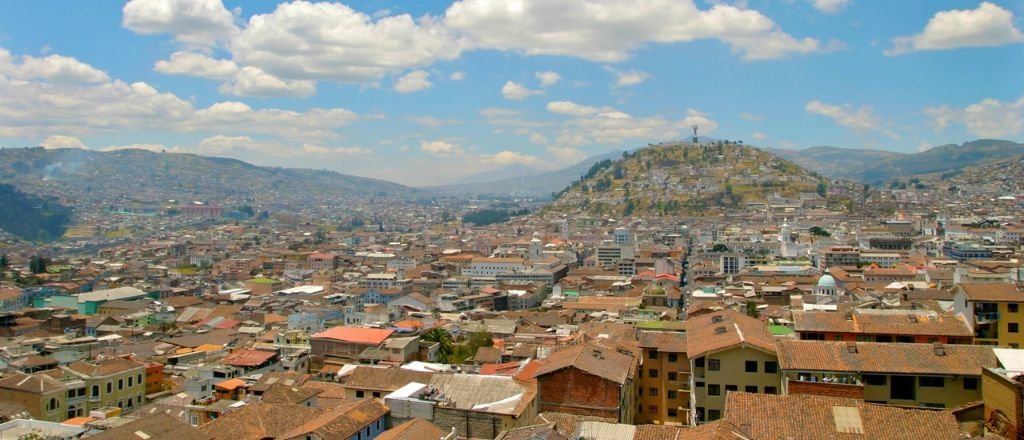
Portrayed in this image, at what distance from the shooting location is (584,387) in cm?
1669

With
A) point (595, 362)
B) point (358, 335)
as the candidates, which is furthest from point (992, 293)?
point (358, 335)

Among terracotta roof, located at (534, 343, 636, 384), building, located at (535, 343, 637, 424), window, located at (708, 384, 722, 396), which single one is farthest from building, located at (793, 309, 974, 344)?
building, located at (535, 343, 637, 424)

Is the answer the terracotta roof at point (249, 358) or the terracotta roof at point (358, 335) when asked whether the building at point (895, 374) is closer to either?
the terracotta roof at point (358, 335)

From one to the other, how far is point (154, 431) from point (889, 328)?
15.5 metres

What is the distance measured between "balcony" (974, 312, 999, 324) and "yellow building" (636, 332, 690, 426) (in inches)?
243

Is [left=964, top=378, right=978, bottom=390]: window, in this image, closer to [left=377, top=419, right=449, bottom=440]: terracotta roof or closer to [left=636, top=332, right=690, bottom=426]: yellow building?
[left=636, top=332, right=690, bottom=426]: yellow building

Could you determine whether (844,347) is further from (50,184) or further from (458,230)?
(50,184)

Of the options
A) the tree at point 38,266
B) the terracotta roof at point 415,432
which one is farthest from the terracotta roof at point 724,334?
the tree at point 38,266

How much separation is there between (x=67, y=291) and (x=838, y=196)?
9790 cm

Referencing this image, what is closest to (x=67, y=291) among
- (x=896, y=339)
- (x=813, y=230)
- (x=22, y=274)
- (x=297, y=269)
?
(x=22, y=274)

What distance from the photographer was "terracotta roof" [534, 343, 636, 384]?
55.1 feet

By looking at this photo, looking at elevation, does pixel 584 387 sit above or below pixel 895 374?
below

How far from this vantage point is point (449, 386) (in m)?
16.9

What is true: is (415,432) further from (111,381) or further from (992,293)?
(111,381)
